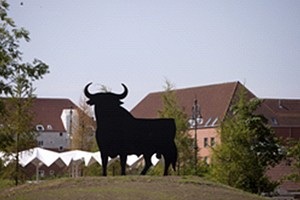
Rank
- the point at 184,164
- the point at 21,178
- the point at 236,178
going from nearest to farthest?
the point at 236,178
the point at 21,178
the point at 184,164

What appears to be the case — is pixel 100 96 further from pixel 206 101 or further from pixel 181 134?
pixel 206 101

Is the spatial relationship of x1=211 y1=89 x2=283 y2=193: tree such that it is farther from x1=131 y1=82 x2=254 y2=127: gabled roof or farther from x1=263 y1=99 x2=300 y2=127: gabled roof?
x1=263 y1=99 x2=300 y2=127: gabled roof

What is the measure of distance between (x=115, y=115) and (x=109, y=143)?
1129mm

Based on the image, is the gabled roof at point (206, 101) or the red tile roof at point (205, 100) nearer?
the gabled roof at point (206, 101)

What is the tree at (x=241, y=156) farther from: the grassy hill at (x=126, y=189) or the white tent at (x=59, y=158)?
the grassy hill at (x=126, y=189)

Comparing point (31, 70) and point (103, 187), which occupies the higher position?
point (31, 70)

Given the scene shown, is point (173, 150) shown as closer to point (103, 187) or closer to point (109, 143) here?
point (109, 143)

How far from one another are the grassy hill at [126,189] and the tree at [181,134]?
16.5 m

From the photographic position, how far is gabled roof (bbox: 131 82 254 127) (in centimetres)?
10175

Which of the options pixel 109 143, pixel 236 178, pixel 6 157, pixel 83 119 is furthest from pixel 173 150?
pixel 83 119

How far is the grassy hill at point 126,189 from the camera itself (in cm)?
2681

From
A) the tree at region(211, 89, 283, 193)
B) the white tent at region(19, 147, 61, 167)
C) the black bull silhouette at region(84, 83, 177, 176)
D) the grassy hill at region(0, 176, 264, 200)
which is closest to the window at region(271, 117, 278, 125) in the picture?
the white tent at region(19, 147, 61, 167)

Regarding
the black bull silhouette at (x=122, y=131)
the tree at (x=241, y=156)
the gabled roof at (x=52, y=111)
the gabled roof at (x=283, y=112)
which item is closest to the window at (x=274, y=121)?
the gabled roof at (x=283, y=112)

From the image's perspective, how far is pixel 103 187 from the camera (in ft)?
92.4
